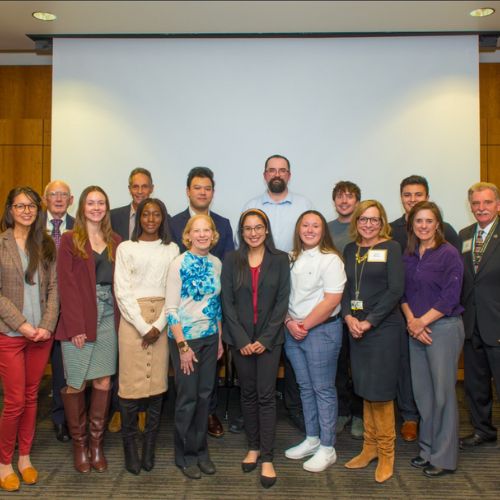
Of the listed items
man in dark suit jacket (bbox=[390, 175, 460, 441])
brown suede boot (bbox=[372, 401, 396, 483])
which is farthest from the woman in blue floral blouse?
man in dark suit jacket (bbox=[390, 175, 460, 441])

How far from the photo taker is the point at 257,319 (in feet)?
9.77

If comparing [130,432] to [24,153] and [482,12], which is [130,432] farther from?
Result: [482,12]

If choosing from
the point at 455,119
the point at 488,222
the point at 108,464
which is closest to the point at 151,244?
the point at 108,464

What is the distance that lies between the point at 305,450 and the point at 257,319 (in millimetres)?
968

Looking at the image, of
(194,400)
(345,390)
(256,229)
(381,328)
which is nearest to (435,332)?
(381,328)

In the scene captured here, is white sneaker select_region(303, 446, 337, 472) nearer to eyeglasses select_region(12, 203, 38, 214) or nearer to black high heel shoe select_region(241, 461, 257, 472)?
black high heel shoe select_region(241, 461, 257, 472)

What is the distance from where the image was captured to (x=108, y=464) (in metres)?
3.15

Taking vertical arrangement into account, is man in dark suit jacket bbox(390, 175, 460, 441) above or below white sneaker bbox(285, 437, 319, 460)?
above

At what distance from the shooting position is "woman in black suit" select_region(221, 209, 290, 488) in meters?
2.95

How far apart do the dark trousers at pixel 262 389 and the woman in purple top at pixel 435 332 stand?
87 centimetres

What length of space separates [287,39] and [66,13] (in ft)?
6.89

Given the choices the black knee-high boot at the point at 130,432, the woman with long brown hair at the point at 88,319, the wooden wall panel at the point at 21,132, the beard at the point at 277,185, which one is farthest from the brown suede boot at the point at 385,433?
the wooden wall panel at the point at 21,132

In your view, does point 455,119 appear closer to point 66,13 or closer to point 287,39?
point 287,39

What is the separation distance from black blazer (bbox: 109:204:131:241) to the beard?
1172mm
